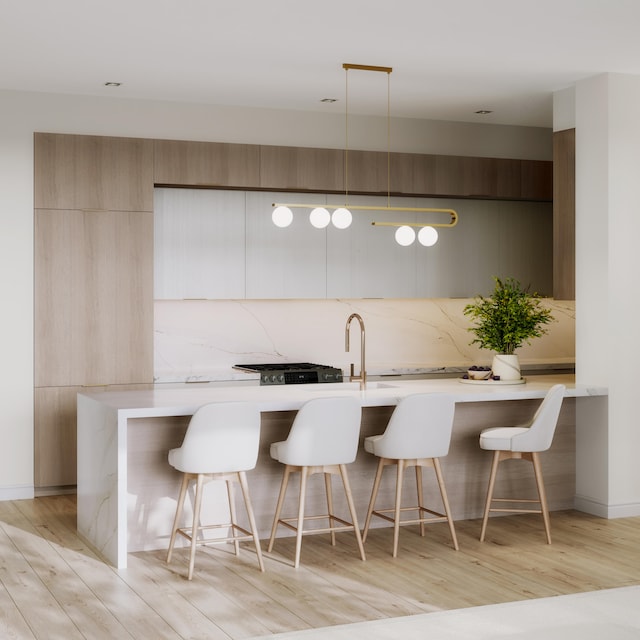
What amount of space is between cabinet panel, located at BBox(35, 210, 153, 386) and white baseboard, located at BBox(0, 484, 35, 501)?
738 mm

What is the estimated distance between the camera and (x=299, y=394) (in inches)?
213

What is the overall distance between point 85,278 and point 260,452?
2.03 meters

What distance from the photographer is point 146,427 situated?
5.15 meters

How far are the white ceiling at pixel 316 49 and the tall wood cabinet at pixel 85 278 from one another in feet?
1.60

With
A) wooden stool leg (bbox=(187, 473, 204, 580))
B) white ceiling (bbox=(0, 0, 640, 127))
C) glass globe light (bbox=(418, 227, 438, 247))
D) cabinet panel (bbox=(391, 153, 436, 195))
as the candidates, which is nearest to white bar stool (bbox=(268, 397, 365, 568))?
wooden stool leg (bbox=(187, 473, 204, 580))

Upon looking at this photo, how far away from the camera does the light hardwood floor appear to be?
4008mm

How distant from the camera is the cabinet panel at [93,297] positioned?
646 cm

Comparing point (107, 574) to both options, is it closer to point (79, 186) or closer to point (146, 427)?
point (146, 427)

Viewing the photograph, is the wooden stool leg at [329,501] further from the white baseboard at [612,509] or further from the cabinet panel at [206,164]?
the cabinet panel at [206,164]

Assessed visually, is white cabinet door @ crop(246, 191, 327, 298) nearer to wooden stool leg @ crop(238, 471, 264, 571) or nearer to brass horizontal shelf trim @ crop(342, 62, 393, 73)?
brass horizontal shelf trim @ crop(342, 62, 393, 73)

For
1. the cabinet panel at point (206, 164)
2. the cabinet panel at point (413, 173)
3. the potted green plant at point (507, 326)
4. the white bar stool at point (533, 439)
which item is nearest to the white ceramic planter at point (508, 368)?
the potted green plant at point (507, 326)

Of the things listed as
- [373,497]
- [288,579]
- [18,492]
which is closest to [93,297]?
[18,492]

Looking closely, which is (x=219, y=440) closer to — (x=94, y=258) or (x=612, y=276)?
(x=94, y=258)

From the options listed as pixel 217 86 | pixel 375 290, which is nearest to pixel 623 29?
pixel 217 86
